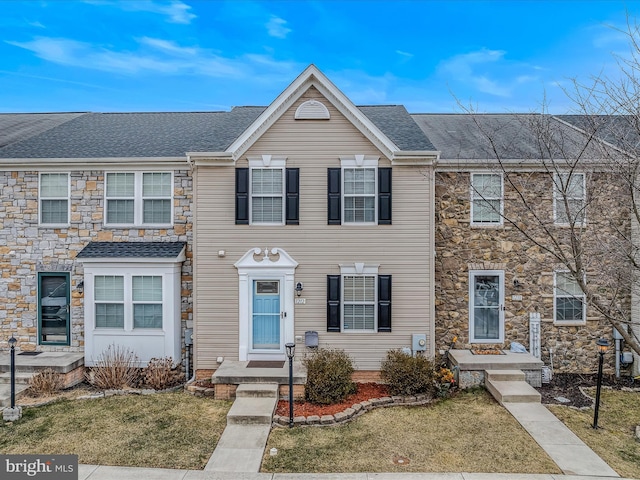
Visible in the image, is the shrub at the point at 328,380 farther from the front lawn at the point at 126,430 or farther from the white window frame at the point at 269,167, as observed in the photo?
the white window frame at the point at 269,167

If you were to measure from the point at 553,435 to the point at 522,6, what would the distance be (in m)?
11.0

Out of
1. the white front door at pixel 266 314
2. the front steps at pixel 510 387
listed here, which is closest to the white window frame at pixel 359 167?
the white front door at pixel 266 314

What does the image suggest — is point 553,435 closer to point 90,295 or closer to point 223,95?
point 90,295

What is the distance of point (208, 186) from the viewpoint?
9891 mm

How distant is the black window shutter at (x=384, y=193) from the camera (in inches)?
384

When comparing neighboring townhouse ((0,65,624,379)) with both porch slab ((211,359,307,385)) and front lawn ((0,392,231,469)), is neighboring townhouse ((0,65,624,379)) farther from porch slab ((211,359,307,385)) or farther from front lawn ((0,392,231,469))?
front lawn ((0,392,231,469))

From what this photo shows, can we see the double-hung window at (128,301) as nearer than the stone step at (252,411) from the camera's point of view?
No

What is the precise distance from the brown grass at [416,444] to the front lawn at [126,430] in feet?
4.51

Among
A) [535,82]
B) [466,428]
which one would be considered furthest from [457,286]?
[535,82]

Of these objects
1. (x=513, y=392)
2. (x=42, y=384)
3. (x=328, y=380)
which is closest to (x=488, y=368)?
(x=513, y=392)

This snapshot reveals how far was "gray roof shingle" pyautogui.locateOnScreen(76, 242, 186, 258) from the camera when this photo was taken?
10180 mm

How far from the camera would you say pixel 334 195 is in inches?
386

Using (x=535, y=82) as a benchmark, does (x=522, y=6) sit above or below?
above

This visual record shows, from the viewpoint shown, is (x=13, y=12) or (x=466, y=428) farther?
(x=13, y=12)
